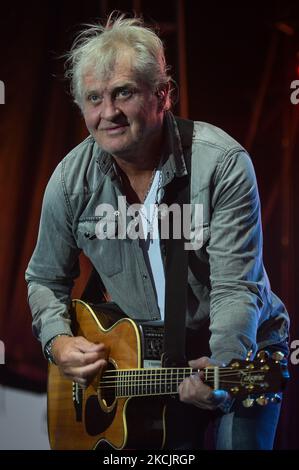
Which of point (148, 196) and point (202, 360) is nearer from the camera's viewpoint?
point (202, 360)

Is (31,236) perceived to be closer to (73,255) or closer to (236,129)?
(73,255)

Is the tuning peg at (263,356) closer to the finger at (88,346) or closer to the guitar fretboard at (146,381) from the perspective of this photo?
the guitar fretboard at (146,381)

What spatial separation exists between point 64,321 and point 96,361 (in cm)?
25

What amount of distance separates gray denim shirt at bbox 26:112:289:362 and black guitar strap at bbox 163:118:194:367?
3 cm

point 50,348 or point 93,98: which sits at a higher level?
point 93,98

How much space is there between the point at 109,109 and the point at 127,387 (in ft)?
3.10

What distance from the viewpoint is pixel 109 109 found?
2.51m

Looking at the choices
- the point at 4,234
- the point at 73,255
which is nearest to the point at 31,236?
the point at 4,234

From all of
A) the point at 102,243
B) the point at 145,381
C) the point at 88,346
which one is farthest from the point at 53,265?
the point at 145,381

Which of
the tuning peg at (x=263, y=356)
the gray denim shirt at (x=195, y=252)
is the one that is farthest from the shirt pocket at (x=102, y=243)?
the tuning peg at (x=263, y=356)

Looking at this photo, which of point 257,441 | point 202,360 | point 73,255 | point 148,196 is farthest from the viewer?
point 73,255

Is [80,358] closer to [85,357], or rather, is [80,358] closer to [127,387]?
[85,357]

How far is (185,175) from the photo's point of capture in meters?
2.60

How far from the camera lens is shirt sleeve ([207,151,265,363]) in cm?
230
